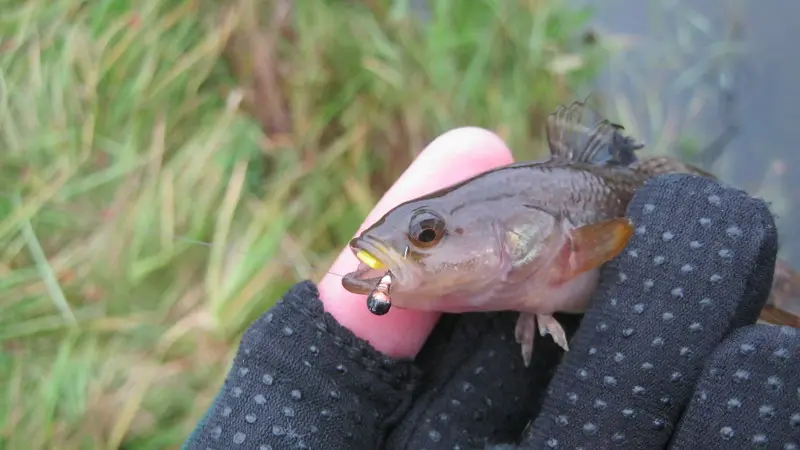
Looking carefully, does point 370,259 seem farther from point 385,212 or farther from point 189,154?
point 189,154

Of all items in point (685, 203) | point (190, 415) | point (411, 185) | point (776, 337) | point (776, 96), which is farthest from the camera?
point (776, 96)

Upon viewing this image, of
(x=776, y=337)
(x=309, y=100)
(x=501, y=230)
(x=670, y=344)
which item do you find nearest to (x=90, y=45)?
(x=309, y=100)

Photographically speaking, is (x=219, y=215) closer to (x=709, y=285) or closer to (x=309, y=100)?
(x=309, y=100)

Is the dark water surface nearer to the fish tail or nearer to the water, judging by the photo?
the water

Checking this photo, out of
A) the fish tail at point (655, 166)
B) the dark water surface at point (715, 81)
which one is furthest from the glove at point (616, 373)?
the dark water surface at point (715, 81)

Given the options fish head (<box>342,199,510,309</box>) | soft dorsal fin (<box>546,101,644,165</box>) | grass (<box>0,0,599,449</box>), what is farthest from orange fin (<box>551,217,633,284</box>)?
grass (<box>0,0,599,449</box>)
